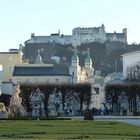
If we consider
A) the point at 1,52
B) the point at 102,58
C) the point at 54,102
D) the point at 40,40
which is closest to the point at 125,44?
the point at 102,58

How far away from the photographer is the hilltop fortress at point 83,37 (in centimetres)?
18162

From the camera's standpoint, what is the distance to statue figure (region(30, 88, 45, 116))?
73250 mm

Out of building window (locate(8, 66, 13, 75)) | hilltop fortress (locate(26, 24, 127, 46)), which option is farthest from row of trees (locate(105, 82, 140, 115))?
hilltop fortress (locate(26, 24, 127, 46))

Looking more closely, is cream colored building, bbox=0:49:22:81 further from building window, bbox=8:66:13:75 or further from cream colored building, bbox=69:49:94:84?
cream colored building, bbox=69:49:94:84

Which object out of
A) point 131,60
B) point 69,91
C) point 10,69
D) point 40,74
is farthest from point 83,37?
point 69,91

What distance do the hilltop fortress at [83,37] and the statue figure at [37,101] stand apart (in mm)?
103905

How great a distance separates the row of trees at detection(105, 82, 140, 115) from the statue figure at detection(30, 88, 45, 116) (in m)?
8.78

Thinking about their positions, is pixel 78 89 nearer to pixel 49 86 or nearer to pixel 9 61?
pixel 49 86

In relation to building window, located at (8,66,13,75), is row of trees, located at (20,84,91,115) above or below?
below

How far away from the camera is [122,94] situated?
75500mm

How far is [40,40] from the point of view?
18150 cm

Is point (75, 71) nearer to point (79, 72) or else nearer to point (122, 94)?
point (79, 72)

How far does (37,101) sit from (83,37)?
113 m

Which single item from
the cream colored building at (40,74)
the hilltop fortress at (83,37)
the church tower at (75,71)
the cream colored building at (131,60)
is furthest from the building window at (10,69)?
the hilltop fortress at (83,37)
